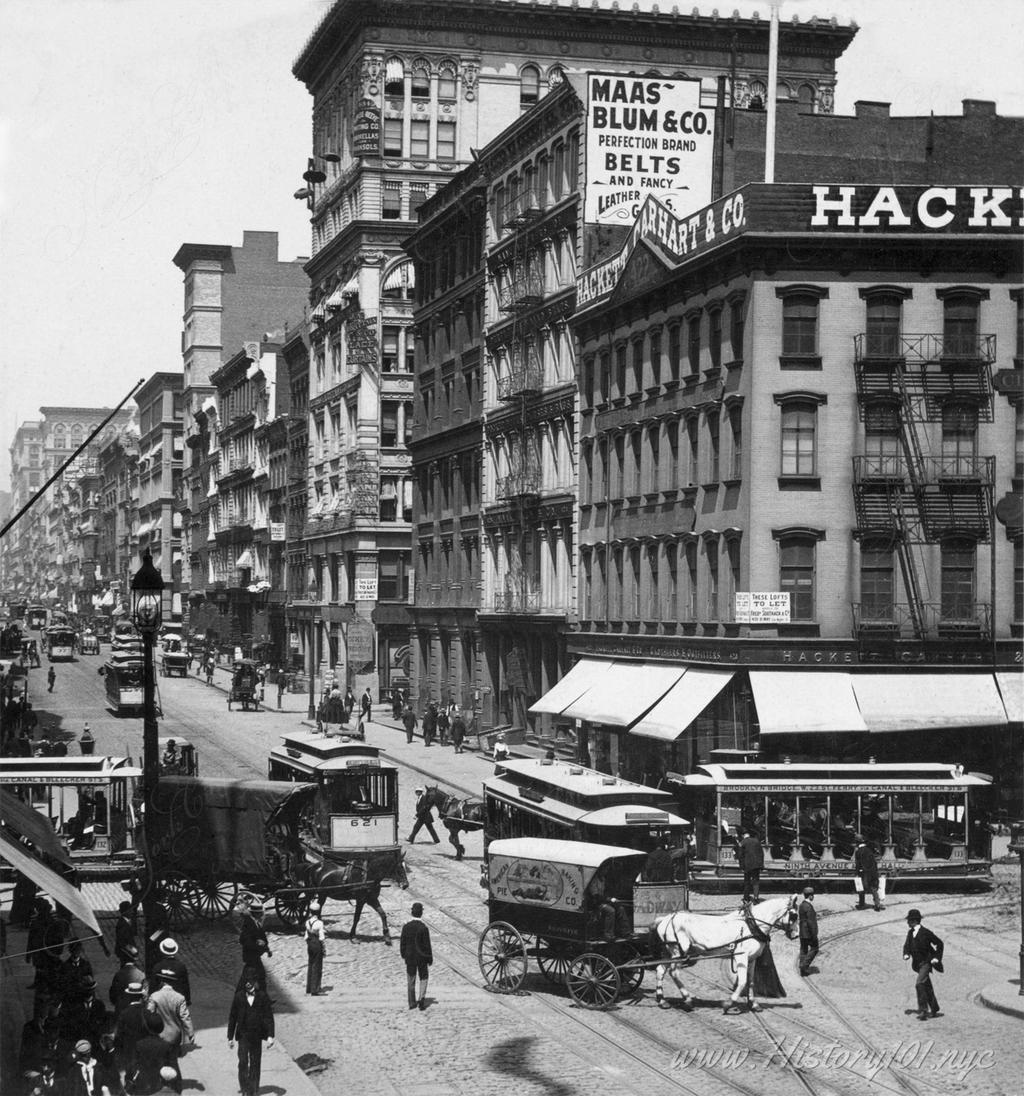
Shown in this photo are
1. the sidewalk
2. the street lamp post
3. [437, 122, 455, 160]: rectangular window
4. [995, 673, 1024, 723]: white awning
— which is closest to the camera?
the sidewalk

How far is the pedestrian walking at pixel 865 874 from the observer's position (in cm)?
3216

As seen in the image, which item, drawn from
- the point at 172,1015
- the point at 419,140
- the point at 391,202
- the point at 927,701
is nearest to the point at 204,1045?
the point at 172,1015

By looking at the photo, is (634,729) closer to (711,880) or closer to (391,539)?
(711,880)

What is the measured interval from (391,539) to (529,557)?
2786 cm

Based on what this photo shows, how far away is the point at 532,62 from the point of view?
8675cm

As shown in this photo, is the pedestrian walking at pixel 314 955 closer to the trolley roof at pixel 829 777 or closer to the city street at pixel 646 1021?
the city street at pixel 646 1021

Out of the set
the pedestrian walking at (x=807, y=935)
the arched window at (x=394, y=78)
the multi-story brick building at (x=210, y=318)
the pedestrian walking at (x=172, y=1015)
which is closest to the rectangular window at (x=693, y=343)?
the pedestrian walking at (x=807, y=935)

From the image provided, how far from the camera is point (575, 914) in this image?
77.8 feet

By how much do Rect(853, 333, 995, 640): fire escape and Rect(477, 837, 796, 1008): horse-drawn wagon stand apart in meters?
21.2

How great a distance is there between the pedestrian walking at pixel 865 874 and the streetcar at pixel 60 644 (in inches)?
3492

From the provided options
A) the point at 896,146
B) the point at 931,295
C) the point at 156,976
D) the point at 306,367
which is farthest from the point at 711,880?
the point at 306,367

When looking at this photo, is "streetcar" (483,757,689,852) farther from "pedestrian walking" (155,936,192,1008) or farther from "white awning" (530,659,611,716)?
"white awning" (530,659,611,716)

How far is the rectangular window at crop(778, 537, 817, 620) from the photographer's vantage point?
44812 mm

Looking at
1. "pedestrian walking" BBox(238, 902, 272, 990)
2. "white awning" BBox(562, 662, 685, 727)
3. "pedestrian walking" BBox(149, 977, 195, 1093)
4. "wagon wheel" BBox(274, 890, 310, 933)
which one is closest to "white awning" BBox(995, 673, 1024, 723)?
"white awning" BBox(562, 662, 685, 727)
